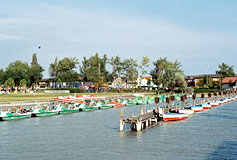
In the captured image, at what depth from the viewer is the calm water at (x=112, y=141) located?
107ft

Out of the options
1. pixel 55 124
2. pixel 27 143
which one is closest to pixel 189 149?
pixel 27 143

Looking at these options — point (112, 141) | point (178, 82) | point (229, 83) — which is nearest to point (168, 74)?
point (178, 82)

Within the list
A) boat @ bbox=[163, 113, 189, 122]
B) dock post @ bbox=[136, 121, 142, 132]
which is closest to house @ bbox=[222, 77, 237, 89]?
boat @ bbox=[163, 113, 189, 122]

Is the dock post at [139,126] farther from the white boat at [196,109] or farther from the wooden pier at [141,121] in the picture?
the white boat at [196,109]

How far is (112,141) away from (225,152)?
1291cm

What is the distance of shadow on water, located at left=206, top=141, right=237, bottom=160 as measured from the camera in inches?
1238

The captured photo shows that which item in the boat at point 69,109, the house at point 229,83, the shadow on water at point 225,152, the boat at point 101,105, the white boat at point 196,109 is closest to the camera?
the shadow on water at point 225,152

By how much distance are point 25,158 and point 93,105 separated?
51764 mm

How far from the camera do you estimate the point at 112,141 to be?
1521 inches

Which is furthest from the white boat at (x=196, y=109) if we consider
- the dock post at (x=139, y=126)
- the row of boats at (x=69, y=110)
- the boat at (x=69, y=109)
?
the dock post at (x=139, y=126)

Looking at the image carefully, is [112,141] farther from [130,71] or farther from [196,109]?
[130,71]

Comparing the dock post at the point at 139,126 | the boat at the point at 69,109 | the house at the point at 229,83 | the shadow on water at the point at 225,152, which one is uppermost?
the house at the point at 229,83

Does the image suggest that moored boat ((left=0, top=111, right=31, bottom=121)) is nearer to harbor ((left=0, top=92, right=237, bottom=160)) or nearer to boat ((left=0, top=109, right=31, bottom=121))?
boat ((left=0, top=109, right=31, bottom=121))

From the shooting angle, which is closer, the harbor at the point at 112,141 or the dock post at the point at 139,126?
the harbor at the point at 112,141
